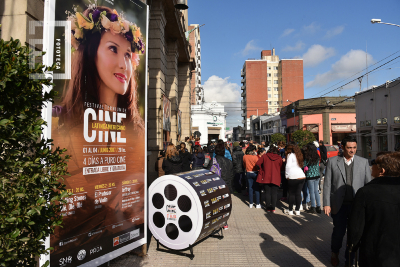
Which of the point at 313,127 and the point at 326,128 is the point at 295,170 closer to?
the point at 326,128

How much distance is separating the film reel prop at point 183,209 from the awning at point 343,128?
44949mm

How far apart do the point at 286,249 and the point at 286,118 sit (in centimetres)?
5393

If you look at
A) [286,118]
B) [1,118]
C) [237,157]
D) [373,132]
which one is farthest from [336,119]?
[1,118]

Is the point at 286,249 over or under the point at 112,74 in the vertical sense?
under

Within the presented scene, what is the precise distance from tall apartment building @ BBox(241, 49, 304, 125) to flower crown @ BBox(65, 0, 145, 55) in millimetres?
83914

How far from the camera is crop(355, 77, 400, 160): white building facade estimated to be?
25297 millimetres

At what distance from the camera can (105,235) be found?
404 centimetres

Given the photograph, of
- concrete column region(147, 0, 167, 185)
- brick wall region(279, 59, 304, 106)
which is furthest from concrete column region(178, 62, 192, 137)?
brick wall region(279, 59, 304, 106)

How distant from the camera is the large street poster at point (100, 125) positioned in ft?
11.3

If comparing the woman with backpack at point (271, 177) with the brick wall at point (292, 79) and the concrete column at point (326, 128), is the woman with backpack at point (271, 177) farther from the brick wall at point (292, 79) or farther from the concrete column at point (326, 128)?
the brick wall at point (292, 79)

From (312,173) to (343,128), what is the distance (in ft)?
136

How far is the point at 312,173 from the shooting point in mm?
7961

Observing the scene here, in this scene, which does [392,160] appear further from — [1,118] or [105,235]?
[105,235]

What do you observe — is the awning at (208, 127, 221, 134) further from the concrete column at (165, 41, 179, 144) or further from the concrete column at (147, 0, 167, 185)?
the concrete column at (147, 0, 167, 185)
